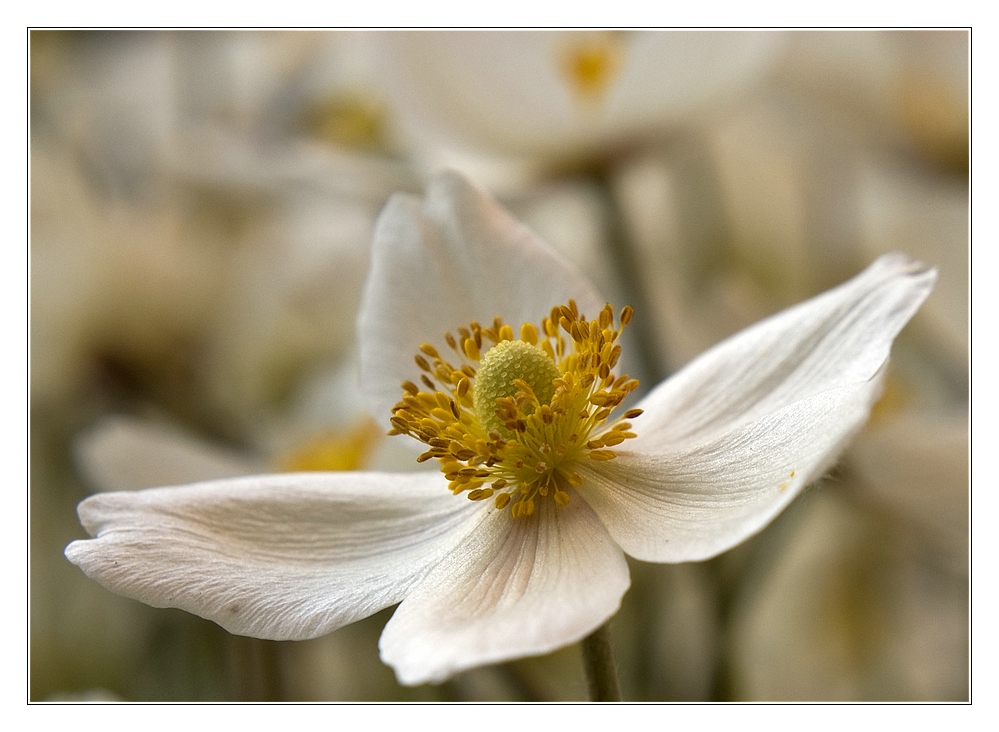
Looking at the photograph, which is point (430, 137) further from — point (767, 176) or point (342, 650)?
point (342, 650)

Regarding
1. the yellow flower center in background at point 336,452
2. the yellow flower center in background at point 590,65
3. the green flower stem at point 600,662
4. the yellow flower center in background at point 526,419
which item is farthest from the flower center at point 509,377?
the yellow flower center in background at point 590,65

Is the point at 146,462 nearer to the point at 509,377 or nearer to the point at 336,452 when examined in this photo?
the point at 336,452

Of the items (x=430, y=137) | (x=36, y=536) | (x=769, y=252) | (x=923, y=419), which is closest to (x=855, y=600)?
(x=923, y=419)

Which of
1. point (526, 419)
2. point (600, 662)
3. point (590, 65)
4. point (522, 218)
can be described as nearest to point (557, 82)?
point (590, 65)

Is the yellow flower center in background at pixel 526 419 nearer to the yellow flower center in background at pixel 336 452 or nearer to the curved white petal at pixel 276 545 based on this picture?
the curved white petal at pixel 276 545

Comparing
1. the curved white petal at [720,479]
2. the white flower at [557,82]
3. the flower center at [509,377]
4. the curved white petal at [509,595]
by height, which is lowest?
the curved white petal at [509,595]

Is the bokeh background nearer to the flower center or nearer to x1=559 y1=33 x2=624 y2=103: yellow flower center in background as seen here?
x1=559 y1=33 x2=624 y2=103: yellow flower center in background
